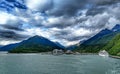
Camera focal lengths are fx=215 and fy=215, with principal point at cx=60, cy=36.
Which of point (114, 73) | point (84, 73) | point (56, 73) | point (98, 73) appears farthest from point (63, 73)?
point (114, 73)

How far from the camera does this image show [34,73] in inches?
3794

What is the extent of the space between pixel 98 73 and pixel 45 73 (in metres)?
23.5

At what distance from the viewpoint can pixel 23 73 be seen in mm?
95562

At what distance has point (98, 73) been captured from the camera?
95.2 meters

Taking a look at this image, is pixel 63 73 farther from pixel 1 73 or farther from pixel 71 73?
pixel 1 73

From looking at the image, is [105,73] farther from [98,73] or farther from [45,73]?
[45,73]

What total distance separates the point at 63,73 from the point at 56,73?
3.13 meters

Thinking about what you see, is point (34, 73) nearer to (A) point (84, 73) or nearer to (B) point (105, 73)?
(A) point (84, 73)

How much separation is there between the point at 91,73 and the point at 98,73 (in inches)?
123

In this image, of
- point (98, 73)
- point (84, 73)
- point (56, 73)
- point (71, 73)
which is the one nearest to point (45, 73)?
point (56, 73)

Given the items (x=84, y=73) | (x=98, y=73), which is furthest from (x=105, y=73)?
(x=84, y=73)

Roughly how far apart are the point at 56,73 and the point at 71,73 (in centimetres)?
673

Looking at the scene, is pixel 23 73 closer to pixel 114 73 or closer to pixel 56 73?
pixel 56 73

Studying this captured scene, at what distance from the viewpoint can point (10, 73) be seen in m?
97.0
